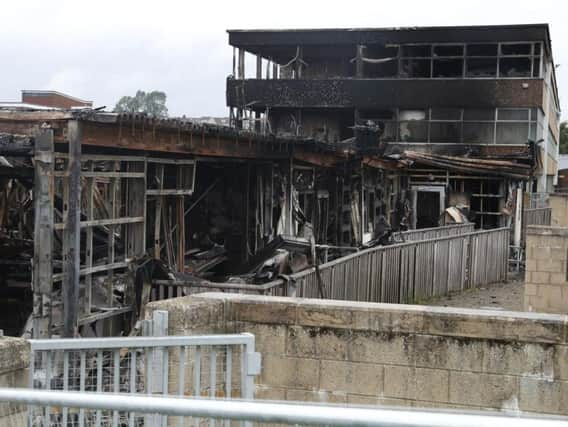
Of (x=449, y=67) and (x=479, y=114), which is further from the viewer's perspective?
(x=449, y=67)

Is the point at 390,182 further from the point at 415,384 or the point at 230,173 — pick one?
the point at 415,384

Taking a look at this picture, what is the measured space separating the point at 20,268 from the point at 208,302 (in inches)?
331

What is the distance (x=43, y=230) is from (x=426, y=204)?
26324 millimetres

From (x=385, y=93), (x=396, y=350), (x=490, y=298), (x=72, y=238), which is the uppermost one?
(x=385, y=93)

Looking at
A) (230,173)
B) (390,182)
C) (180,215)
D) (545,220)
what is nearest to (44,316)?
(180,215)

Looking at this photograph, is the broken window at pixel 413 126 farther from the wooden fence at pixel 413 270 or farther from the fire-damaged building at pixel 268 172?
the wooden fence at pixel 413 270

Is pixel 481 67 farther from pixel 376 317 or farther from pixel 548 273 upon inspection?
pixel 376 317

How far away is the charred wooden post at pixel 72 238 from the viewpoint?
1105 cm

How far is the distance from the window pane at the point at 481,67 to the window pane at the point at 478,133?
2.59 meters

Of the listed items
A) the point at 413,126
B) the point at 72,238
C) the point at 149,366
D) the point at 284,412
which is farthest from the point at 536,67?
the point at 284,412

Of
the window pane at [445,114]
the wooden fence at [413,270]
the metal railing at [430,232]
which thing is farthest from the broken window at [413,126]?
the wooden fence at [413,270]

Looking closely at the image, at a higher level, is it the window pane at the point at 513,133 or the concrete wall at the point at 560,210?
A: the window pane at the point at 513,133

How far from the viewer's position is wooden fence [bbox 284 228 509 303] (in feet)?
44.4

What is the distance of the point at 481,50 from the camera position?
126 ft
